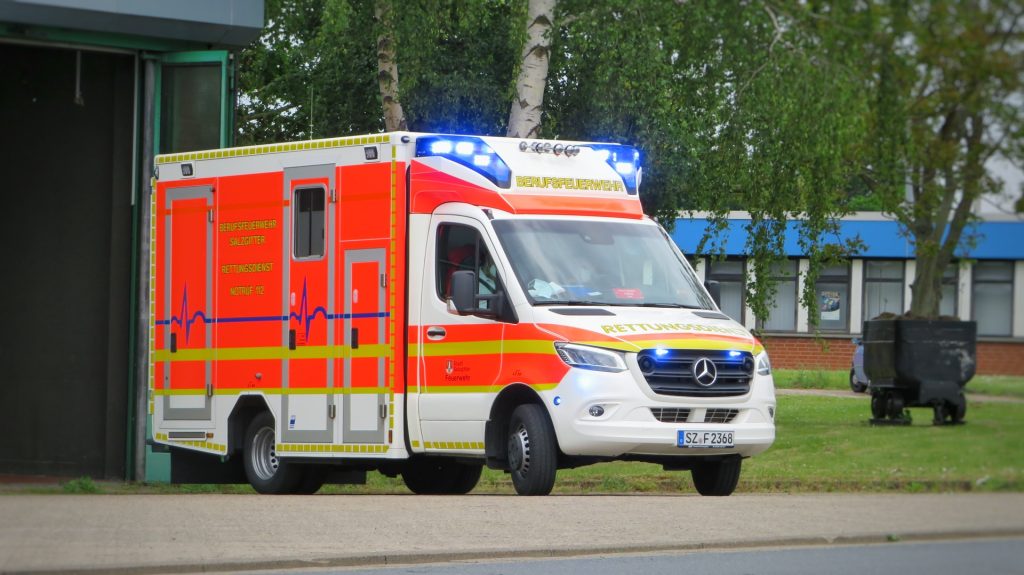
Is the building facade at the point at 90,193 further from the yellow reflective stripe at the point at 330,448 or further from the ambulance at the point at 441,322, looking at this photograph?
the yellow reflective stripe at the point at 330,448

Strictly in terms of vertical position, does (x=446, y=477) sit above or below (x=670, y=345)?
below

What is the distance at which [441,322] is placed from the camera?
43.7 feet

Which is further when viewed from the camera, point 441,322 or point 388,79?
point 388,79

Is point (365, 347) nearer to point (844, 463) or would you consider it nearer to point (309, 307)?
point (309, 307)

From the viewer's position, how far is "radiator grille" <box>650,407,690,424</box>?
12188mm

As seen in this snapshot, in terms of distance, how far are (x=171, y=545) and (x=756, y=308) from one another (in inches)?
477

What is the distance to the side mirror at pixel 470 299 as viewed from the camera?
12656 mm

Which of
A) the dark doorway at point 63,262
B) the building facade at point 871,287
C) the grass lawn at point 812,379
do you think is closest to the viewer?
the building facade at point 871,287

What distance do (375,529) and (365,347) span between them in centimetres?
367

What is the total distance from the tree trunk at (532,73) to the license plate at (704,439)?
7.08m

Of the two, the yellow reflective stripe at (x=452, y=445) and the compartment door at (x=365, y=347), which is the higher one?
the compartment door at (x=365, y=347)

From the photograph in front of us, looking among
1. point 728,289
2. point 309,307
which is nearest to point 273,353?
point 309,307

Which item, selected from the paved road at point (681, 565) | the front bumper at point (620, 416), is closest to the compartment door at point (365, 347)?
the front bumper at point (620, 416)

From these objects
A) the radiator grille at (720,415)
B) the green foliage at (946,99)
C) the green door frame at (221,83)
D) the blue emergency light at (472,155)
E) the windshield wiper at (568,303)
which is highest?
the green door frame at (221,83)
